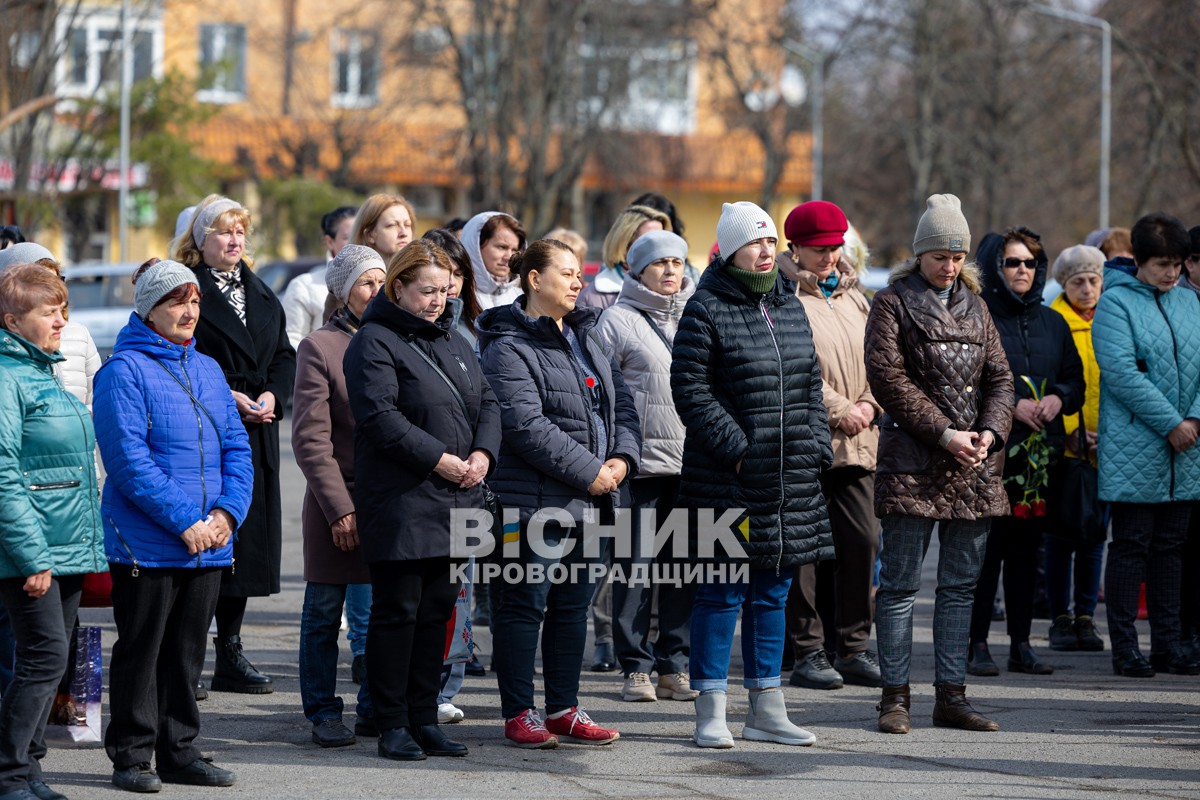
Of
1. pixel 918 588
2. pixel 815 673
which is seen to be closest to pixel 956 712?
pixel 918 588

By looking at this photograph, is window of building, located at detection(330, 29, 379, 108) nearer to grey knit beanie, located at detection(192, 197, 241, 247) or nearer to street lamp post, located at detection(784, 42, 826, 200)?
street lamp post, located at detection(784, 42, 826, 200)

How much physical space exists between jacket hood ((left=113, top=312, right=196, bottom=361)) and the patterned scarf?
5.15ft

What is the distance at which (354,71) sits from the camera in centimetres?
3828

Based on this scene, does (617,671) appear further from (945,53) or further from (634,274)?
(945,53)

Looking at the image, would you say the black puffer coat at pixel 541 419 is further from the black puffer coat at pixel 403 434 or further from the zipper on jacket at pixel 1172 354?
the zipper on jacket at pixel 1172 354

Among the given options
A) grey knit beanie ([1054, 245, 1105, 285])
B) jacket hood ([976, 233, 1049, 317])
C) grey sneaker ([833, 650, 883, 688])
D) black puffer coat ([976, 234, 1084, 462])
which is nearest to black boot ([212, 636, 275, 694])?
grey sneaker ([833, 650, 883, 688])

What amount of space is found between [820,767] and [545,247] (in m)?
2.32

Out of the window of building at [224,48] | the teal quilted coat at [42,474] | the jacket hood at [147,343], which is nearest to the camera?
the teal quilted coat at [42,474]

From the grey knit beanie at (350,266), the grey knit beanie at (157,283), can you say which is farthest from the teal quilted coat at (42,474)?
the grey knit beanie at (350,266)

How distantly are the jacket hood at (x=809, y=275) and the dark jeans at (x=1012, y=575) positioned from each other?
4.56 ft

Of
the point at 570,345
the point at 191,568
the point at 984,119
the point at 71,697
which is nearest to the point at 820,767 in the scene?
the point at 570,345

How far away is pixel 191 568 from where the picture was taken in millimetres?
5914

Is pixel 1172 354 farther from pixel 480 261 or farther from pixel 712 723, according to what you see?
pixel 480 261

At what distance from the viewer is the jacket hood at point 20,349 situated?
5703 millimetres
